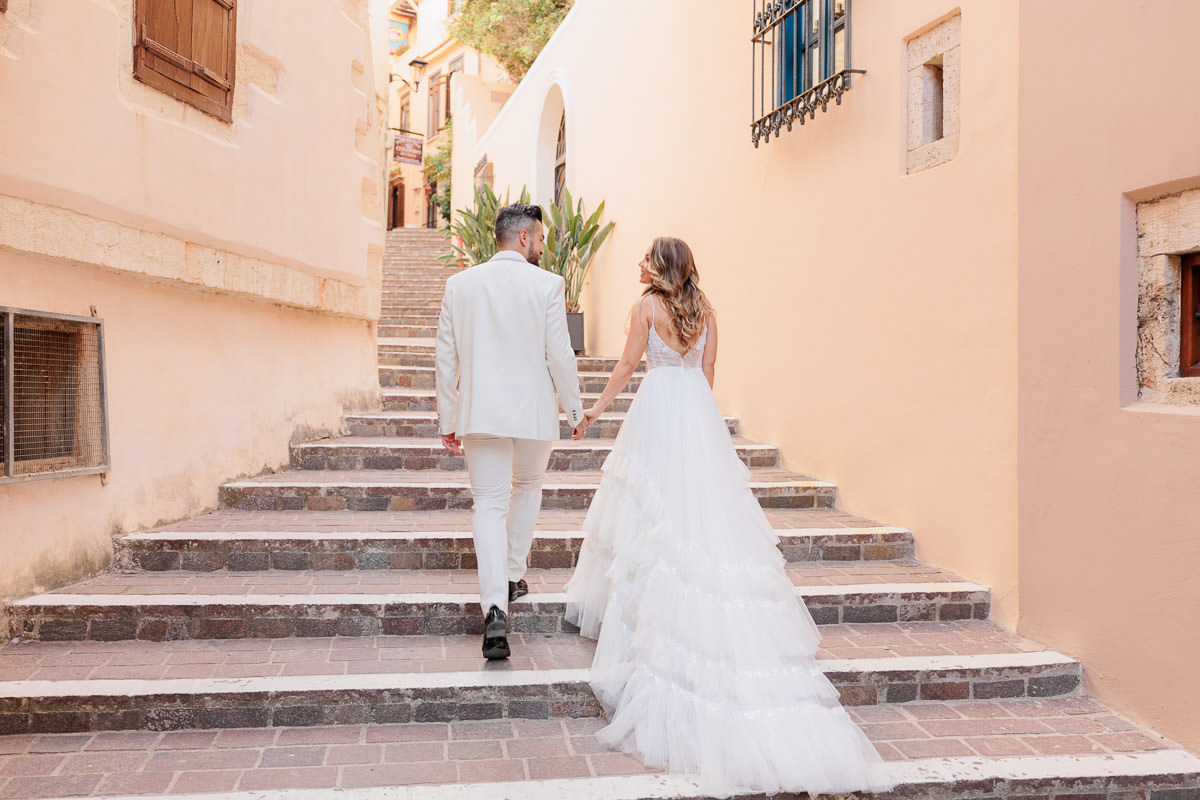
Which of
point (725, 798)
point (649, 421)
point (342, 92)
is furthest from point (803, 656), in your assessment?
point (342, 92)

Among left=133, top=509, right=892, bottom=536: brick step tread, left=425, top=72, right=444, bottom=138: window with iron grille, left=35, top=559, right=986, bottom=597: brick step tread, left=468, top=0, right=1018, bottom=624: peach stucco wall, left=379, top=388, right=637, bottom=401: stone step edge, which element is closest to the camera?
left=35, top=559, right=986, bottom=597: brick step tread

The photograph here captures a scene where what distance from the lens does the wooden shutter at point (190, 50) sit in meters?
4.34

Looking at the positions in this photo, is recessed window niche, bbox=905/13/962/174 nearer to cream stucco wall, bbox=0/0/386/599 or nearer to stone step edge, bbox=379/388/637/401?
stone step edge, bbox=379/388/637/401

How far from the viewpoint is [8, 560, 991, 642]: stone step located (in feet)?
12.2

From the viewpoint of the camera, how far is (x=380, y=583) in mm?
4207

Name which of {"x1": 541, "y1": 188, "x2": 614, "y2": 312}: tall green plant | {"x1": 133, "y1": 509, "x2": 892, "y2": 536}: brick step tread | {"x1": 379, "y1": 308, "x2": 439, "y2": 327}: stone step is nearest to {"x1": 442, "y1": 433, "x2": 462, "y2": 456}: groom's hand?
{"x1": 133, "y1": 509, "x2": 892, "y2": 536}: brick step tread

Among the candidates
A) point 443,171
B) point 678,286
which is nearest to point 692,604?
point 678,286

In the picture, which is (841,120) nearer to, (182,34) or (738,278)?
(738,278)

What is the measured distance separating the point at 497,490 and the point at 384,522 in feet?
4.80

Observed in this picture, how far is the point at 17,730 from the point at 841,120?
16.8ft

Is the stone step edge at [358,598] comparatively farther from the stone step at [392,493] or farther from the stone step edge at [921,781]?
the stone step at [392,493]

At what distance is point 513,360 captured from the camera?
11.9ft

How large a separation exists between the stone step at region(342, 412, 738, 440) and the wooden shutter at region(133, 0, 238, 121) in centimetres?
237

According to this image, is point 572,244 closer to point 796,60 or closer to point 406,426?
→ point 406,426
